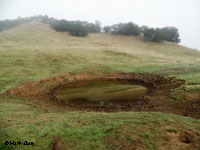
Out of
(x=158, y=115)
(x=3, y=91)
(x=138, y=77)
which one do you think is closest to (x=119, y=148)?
(x=158, y=115)

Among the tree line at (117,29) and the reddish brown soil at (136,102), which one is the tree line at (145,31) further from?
the reddish brown soil at (136,102)

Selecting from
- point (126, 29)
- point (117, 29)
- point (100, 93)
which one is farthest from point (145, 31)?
point (100, 93)

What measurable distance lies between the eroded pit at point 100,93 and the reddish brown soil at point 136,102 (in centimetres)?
73

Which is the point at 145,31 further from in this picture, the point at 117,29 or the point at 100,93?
the point at 100,93

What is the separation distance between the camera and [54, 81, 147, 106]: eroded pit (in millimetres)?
14016

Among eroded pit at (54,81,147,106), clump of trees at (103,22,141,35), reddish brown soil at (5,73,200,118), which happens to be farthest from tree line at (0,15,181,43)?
eroded pit at (54,81,147,106)

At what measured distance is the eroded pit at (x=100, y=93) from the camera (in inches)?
552

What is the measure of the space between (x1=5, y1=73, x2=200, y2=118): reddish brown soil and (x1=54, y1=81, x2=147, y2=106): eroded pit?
0.73m

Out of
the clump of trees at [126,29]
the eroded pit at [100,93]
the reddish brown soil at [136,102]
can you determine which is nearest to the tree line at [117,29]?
the clump of trees at [126,29]

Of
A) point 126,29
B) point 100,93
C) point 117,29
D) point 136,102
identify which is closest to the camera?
point 136,102

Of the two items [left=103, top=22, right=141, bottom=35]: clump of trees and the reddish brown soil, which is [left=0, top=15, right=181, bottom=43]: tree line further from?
the reddish brown soil

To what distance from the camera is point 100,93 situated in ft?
52.7

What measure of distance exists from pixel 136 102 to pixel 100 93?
174 inches

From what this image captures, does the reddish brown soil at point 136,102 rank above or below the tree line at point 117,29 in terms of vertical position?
below
